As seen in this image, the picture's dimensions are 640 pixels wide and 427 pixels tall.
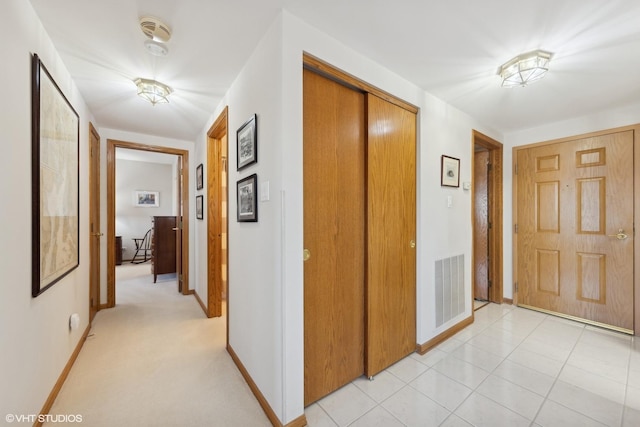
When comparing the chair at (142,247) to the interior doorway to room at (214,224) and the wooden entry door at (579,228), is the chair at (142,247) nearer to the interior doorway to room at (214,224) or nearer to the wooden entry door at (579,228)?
the interior doorway to room at (214,224)

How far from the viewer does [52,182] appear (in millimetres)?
1620

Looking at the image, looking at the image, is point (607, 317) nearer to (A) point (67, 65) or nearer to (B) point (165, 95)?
(B) point (165, 95)

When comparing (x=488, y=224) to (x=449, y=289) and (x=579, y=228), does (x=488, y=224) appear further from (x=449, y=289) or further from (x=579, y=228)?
(x=449, y=289)

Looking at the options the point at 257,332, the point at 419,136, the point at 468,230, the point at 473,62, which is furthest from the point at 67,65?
the point at 468,230

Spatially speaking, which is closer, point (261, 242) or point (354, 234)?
point (261, 242)

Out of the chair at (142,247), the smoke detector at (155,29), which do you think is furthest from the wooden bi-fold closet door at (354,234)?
the chair at (142,247)

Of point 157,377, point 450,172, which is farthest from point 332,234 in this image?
point 157,377

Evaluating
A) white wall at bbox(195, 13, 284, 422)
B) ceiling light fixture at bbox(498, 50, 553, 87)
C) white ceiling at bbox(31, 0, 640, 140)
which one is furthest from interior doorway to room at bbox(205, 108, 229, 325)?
ceiling light fixture at bbox(498, 50, 553, 87)

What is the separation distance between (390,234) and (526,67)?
4.94 ft

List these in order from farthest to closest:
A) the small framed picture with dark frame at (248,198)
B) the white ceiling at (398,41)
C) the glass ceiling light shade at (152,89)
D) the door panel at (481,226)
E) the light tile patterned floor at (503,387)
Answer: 1. the door panel at (481,226)
2. the glass ceiling light shade at (152,89)
3. the small framed picture with dark frame at (248,198)
4. the light tile patterned floor at (503,387)
5. the white ceiling at (398,41)

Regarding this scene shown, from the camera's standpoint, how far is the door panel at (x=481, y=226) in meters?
3.49

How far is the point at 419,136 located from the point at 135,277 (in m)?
5.33

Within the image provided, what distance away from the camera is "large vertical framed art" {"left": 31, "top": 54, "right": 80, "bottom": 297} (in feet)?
4.57

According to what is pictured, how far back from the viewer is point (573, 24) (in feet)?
4.84
